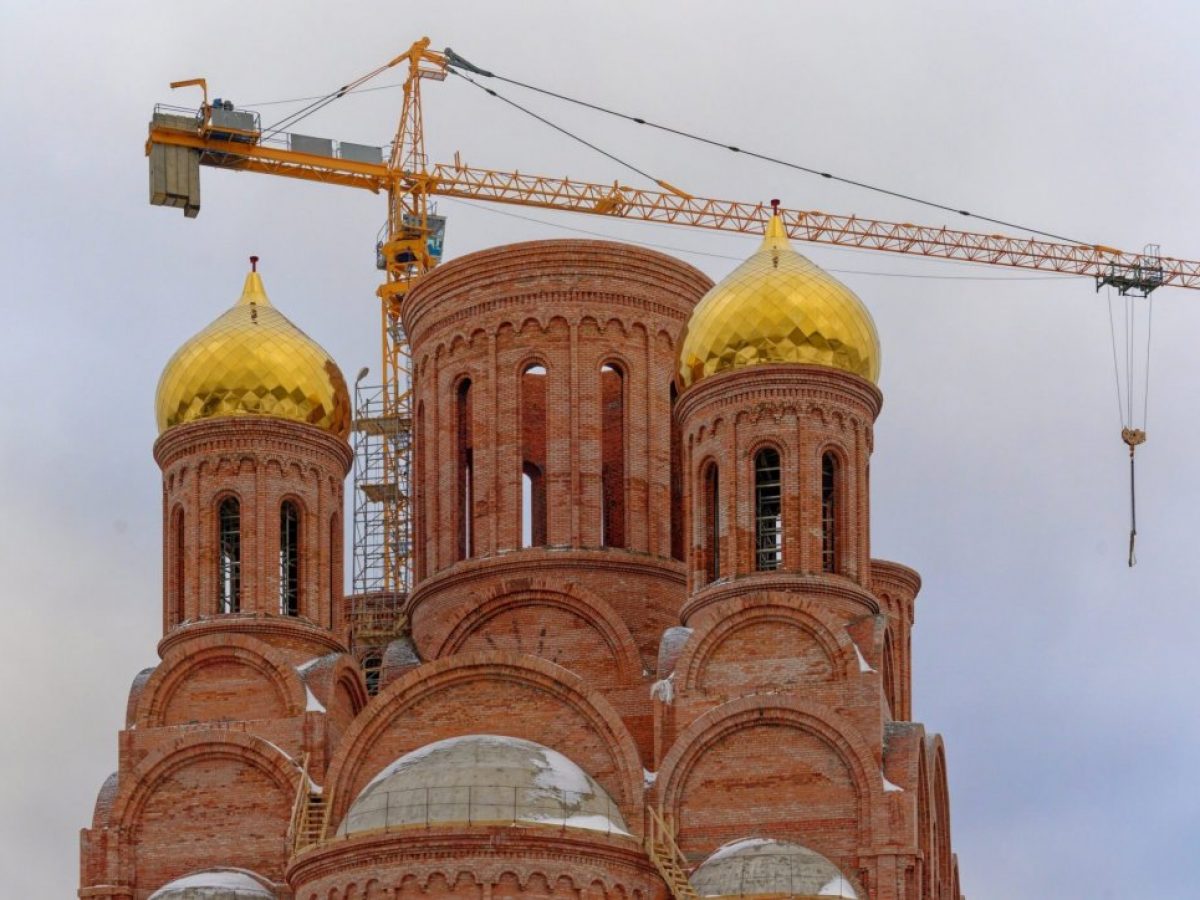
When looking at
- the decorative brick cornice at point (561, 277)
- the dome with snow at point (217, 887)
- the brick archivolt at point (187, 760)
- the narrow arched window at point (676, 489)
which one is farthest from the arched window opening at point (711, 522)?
the dome with snow at point (217, 887)

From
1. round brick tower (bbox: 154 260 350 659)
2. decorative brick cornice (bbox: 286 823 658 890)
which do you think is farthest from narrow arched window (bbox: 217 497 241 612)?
decorative brick cornice (bbox: 286 823 658 890)

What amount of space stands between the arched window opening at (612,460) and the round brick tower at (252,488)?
12.7 ft

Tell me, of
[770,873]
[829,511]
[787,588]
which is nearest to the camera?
[770,873]

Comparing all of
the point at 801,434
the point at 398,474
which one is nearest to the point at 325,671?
the point at 801,434

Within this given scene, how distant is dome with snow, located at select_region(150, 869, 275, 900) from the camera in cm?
4159

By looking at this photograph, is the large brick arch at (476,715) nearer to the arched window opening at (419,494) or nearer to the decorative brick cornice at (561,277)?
the arched window opening at (419,494)

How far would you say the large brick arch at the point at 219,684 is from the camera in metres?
44.0

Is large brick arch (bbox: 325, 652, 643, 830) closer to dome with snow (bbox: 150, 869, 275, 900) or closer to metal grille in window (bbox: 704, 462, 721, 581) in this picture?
dome with snow (bbox: 150, 869, 275, 900)

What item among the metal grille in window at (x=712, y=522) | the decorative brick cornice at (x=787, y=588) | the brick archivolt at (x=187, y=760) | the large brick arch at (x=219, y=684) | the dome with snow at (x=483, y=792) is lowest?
the dome with snow at (x=483, y=792)

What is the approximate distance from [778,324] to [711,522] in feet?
Result: 9.44

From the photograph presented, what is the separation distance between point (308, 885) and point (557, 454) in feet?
28.1

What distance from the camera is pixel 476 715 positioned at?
141 ft

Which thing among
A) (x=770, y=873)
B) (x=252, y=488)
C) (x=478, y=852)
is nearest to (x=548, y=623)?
(x=252, y=488)

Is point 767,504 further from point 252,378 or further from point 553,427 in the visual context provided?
point 252,378
